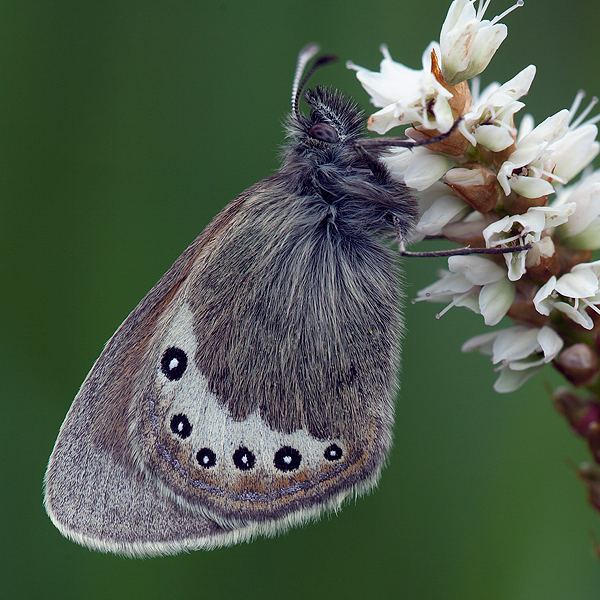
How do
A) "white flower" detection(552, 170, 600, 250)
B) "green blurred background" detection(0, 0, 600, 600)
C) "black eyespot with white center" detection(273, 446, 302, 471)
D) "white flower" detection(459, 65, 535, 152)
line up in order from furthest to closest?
"green blurred background" detection(0, 0, 600, 600) → "black eyespot with white center" detection(273, 446, 302, 471) → "white flower" detection(552, 170, 600, 250) → "white flower" detection(459, 65, 535, 152)

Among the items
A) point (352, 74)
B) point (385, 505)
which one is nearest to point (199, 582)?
point (385, 505)

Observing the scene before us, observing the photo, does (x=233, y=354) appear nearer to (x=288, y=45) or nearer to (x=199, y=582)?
(x=199, y=582)

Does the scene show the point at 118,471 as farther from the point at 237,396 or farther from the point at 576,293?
the point at 576,293

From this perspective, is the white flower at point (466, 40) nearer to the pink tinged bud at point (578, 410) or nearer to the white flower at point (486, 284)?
the white flower at point (486, 284)

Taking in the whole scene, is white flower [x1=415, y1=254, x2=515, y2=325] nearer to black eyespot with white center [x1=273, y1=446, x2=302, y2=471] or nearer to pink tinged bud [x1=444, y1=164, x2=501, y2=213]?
pink tinged bud [x1=444, y1=164, x2=501, y2=213]

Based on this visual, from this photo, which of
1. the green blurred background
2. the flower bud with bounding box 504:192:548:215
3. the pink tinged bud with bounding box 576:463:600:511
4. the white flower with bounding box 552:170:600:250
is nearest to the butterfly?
the flower bud with bounding box 504:192:548:215

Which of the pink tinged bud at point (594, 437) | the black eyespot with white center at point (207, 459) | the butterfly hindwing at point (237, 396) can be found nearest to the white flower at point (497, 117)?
the butterfly hindwing at point (237, 396)
